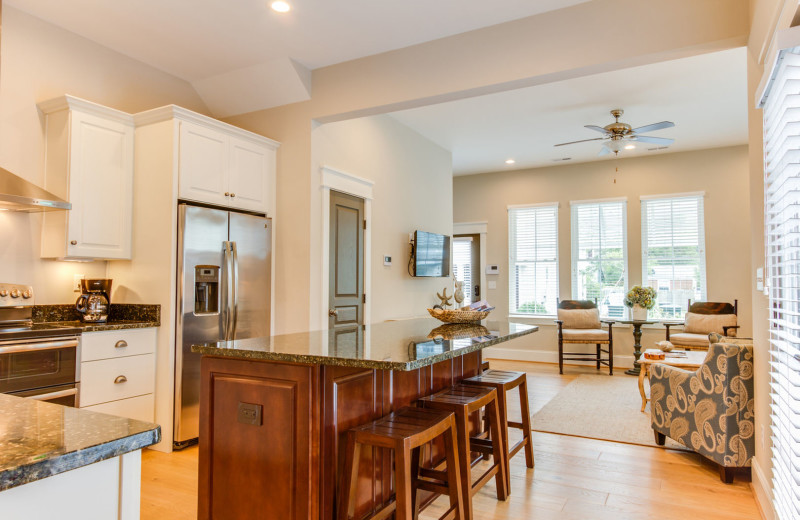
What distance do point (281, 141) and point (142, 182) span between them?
4.00 ft

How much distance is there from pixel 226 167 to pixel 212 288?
0.96 metres

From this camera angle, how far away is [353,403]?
2156mm

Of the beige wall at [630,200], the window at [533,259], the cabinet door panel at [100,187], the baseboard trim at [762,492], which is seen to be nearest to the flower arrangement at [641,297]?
the beige wall at [630,200]

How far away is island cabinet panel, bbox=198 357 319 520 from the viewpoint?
197cm

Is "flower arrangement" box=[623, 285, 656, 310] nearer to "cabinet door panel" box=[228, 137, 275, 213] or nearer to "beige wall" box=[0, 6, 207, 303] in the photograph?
"cabinet door panel" box=[228, 137, 275, 213]

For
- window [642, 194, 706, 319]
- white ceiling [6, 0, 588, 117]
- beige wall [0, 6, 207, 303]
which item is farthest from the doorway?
beige wall [0, 6, 207, 303]

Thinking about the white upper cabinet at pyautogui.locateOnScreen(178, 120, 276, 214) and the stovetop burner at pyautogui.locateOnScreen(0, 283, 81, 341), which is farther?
the white upper cabinet at pyautogui.locateOnScreen(178, 120, 276, 214)

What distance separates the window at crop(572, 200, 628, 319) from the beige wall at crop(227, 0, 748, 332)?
456 centimetres

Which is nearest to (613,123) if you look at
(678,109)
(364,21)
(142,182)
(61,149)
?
(678,109)

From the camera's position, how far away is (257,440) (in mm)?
2068

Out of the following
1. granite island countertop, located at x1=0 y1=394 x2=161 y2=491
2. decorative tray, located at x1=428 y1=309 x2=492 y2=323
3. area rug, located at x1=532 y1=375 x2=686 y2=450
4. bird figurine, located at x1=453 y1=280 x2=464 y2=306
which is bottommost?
area rug, located at x1=532 y1=375 x2=686 y2=450

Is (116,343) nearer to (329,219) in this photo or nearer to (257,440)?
(257,440)

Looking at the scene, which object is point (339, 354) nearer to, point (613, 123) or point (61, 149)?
point (61, 149)

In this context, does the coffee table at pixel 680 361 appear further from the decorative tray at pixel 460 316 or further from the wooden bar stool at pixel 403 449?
the wooden bar stool at pixel 403 449
